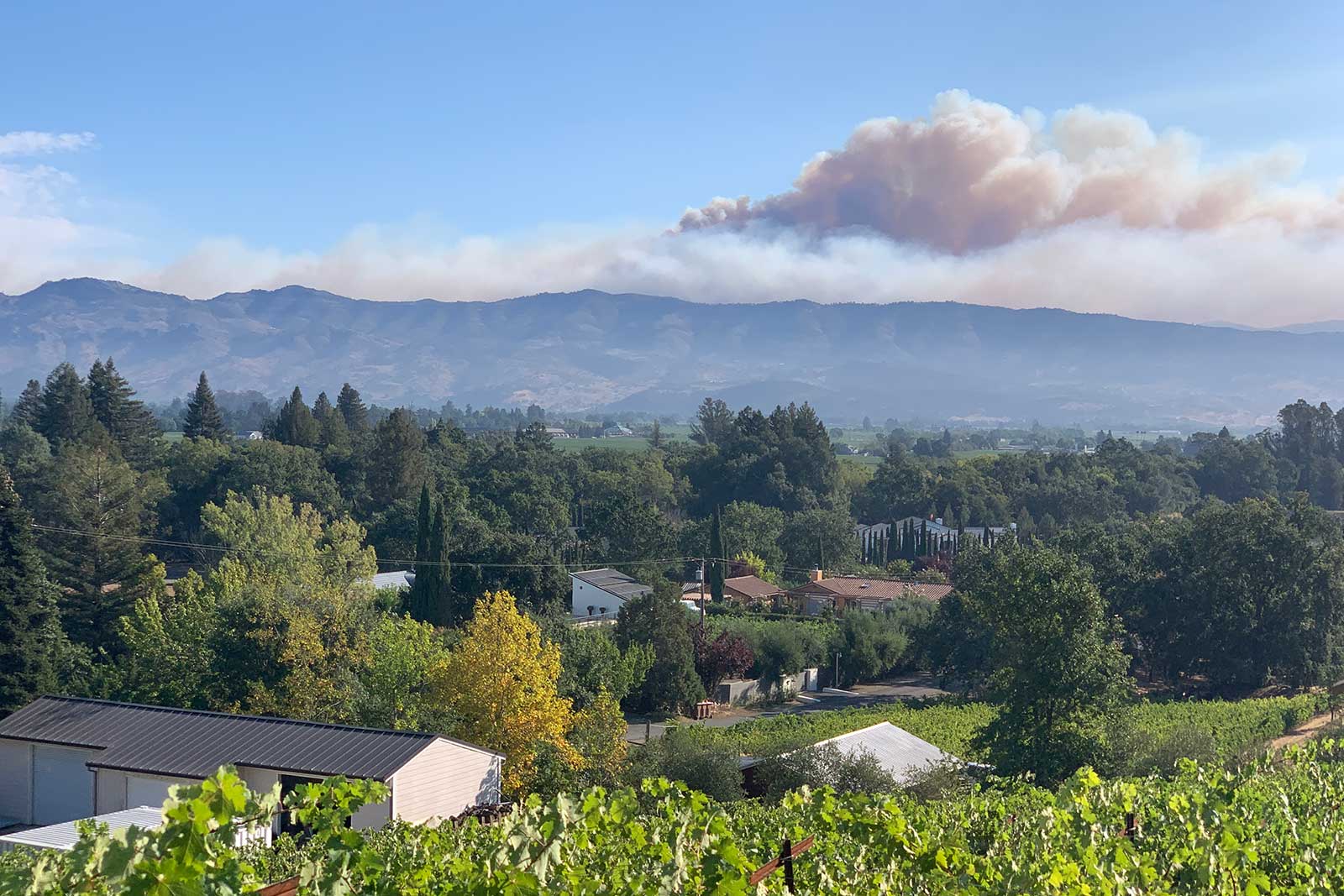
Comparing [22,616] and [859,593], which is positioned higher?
[22,616]

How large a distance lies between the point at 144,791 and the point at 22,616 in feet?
41.3

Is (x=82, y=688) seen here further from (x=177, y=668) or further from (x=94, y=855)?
(x=94, y=855)

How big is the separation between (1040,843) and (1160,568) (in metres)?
42.3

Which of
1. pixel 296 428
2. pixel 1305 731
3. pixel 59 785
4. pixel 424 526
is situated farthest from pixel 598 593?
pixel 296 428

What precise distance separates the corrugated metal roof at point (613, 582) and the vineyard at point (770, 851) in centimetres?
3851

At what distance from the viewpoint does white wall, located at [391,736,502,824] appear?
67.2ft

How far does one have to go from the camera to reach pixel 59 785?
78.5ft

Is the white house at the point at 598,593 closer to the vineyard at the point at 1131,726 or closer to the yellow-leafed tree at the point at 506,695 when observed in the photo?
the vineyard at the point at 1131,726

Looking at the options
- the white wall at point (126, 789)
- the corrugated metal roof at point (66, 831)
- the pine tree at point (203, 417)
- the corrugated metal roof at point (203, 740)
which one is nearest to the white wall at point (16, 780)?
the corrugated metal roof at point (203, 740)

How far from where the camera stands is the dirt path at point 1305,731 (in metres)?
35.7

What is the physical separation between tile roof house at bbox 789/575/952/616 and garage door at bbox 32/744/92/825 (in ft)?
124

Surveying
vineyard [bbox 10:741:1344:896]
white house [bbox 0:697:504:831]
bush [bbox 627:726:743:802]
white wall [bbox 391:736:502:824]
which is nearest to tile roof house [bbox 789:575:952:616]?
bush [bbox 627:726:743:802]

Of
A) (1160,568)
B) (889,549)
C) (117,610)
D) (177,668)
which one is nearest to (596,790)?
(177,668)

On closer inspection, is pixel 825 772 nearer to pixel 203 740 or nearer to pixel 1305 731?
pixel 203 740
